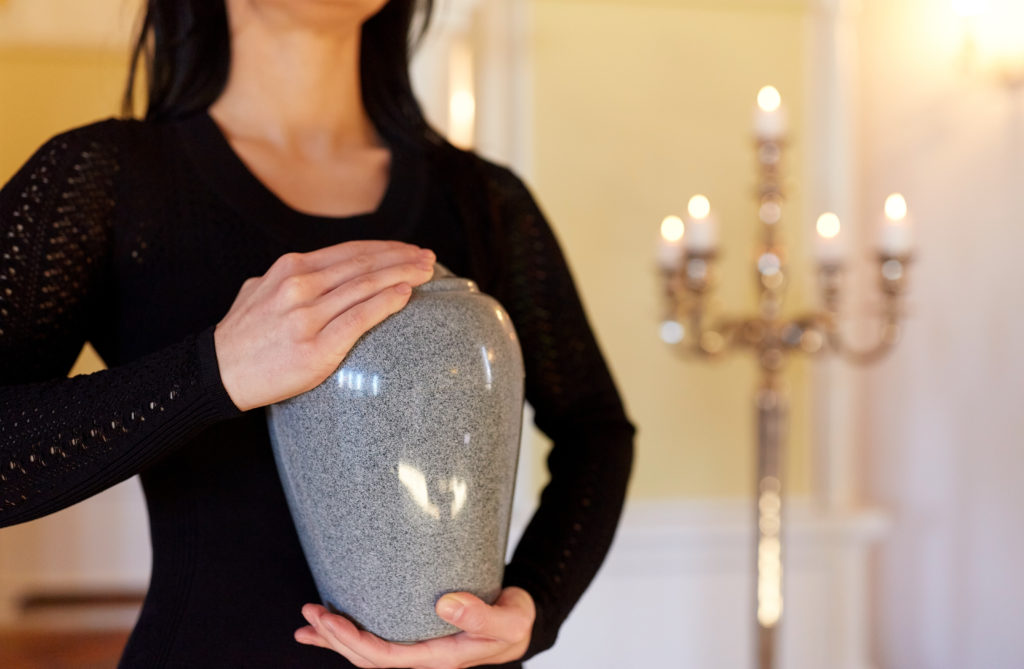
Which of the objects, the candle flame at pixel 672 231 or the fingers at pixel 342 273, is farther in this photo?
the candle flame at pixel 672 231

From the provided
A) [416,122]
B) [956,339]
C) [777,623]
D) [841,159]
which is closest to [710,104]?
[841,159]

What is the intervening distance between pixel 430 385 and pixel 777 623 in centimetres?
151

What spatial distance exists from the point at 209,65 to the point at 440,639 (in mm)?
536

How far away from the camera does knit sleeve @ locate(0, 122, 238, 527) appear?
0.62m

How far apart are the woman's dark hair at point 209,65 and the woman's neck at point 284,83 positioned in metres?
0.02

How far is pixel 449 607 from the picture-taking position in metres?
0.61

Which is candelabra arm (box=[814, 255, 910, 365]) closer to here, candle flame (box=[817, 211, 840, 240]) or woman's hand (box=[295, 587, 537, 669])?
candle flame (box=[817, 211, 840, 240])

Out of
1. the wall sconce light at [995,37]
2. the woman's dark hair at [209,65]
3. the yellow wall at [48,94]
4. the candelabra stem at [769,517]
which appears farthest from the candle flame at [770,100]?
the yellow wall at [48,94]

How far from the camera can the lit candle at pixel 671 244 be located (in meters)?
1.70

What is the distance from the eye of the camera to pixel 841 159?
2.27 m

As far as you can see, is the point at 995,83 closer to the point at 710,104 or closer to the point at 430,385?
the point at 710,104

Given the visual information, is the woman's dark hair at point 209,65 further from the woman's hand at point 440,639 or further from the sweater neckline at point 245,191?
the woman's hand at point 440,639

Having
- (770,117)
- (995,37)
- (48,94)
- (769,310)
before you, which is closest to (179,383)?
(770,117)

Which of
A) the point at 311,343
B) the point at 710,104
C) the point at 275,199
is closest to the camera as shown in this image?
the point at 311,343
